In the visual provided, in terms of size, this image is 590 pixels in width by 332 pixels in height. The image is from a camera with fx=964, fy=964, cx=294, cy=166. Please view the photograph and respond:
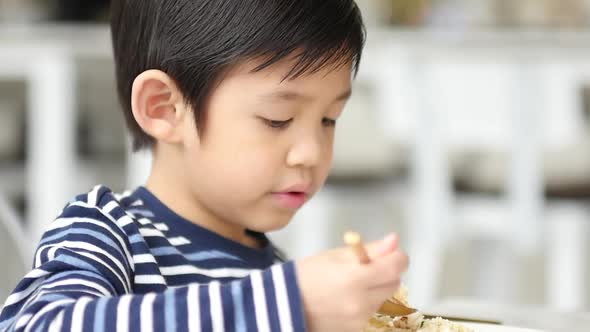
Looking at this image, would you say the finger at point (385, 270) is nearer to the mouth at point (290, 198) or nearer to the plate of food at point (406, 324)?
the plate of food at point (406, 324)

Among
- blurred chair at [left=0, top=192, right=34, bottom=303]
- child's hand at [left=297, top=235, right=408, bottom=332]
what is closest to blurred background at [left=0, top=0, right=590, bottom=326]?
blurred chair at [left=0, top=192, right=34, bottom=303]

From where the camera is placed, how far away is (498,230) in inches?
86.5

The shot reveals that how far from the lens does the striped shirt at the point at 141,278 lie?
20.2 inches

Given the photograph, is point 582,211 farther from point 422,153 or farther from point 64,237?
point 64,237

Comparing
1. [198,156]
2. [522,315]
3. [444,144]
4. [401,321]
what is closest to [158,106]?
[198,156]

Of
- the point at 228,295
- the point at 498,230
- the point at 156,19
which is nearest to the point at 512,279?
the point at 498,230

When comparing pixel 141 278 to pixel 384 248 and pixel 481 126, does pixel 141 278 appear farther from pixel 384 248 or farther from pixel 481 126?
pixel 481 126

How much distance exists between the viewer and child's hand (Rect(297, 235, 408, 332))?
50 centimetres

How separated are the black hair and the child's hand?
0.21 m

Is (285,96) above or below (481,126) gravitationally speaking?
below

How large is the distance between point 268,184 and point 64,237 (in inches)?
6.6

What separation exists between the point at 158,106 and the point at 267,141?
0.10m

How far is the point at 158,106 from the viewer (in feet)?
2.45

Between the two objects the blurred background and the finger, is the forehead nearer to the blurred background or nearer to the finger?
the finger
